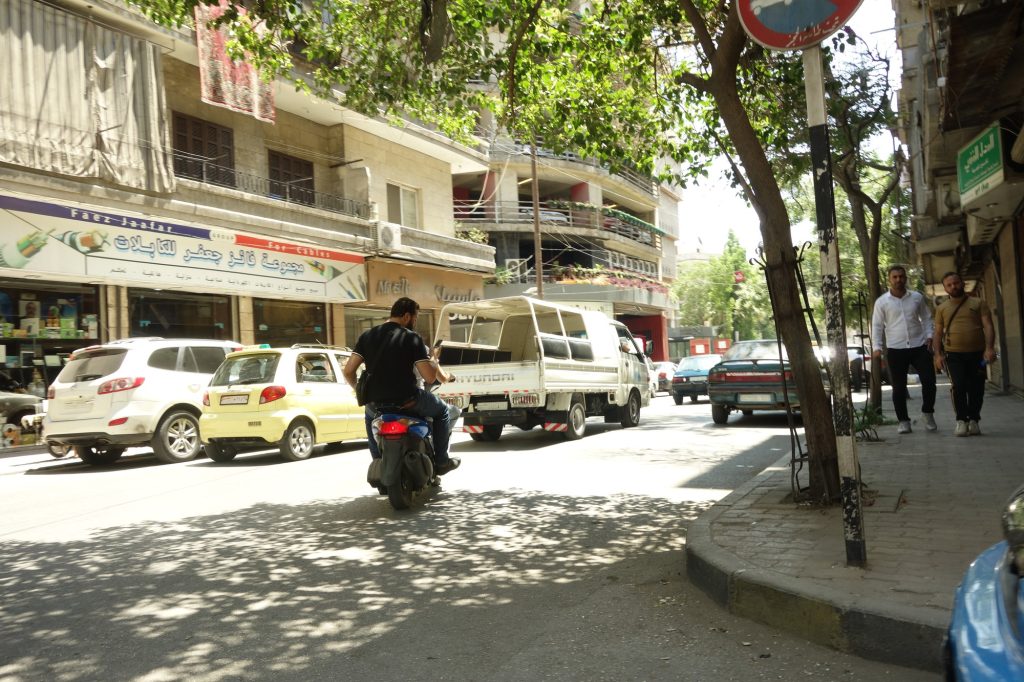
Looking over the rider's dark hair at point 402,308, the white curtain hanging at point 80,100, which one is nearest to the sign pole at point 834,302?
the rider's dark hair at point 402,308

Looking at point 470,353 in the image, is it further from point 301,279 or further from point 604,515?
point 301,279

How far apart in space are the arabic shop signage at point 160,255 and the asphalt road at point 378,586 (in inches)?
284

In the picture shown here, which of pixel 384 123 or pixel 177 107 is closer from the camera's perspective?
pixel 177 107

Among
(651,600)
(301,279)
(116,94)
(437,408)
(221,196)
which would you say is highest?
(116,94)

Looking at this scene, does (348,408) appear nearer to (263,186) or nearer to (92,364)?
(92,364)

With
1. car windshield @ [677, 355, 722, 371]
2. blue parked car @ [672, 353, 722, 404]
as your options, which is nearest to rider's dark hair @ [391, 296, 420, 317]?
blue parked car @ [672, 353, 722, 404]

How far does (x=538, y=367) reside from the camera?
11633 millimetres

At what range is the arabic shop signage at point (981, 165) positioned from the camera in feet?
29.7

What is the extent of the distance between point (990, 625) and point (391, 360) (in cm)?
544

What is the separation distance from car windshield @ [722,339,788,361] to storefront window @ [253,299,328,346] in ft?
36.8

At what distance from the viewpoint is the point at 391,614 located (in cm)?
400

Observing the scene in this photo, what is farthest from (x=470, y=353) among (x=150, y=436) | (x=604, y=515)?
(x=604, y=515)

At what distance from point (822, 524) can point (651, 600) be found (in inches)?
59.4

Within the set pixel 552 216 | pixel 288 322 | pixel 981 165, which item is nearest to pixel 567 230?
pixel 552 216
